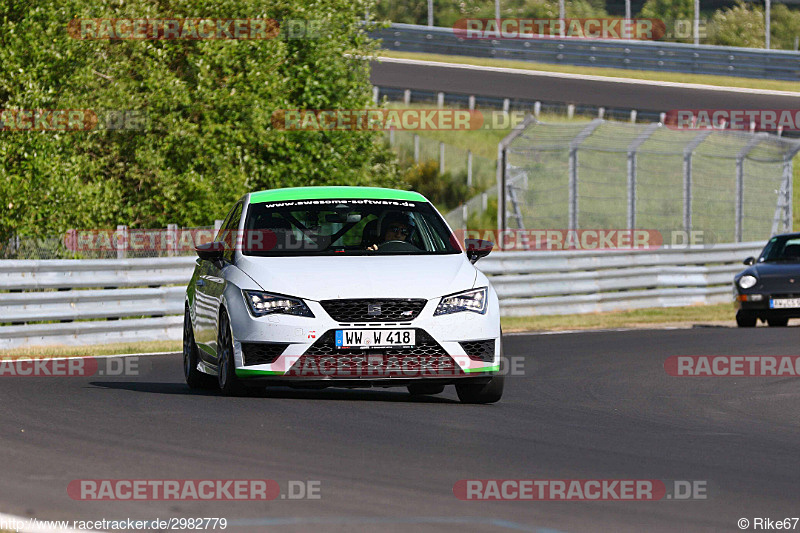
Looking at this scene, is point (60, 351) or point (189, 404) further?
point (60, 351)

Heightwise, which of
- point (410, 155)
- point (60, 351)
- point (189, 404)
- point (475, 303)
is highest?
point (475, 303)

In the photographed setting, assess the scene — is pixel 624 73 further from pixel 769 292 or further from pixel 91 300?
Answer: pixel 91 300

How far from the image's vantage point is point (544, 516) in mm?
6062

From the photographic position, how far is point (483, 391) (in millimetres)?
10539

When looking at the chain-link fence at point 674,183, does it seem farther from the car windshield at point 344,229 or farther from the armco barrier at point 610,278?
the car windshield at point 344,229

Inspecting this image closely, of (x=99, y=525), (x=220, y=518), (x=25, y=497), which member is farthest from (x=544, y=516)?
(x=25, y=497)

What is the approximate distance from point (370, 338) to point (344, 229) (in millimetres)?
1300

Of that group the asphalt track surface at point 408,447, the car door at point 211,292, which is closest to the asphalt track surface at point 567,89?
the asphalt track surface at point 408,447

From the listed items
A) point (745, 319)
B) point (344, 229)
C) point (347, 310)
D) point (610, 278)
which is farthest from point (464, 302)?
point (610, 278)

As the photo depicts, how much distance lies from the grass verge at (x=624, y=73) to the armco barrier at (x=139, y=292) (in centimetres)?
2280

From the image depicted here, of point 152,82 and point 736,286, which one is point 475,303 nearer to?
point 736,286

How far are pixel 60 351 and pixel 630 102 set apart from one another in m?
30.3

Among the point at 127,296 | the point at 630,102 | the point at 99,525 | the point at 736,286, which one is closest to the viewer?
the point at 99,525

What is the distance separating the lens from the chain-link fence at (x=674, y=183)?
2544 cm
